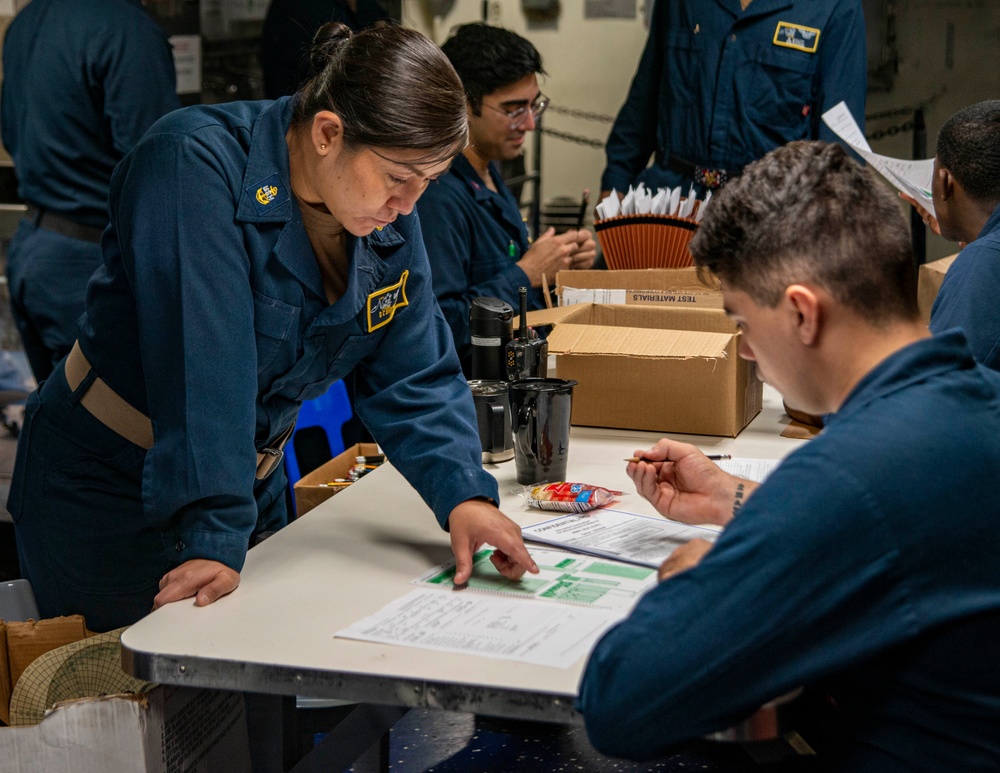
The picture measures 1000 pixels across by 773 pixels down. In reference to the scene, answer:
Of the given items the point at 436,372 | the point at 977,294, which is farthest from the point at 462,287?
the point at 977,294

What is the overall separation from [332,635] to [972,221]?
1853mm

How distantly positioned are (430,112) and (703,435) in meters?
1.05

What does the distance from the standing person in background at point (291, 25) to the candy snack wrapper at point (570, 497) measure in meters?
2.38

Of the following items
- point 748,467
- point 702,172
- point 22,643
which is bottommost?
point 22,643

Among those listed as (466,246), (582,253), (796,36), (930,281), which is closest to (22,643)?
(466,246)

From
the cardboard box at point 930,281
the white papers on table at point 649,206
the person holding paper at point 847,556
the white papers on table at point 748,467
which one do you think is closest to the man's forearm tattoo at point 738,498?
the white papers on table at point 748,467

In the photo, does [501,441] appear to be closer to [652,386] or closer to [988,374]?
[652,386]

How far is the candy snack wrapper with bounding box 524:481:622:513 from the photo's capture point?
180cm

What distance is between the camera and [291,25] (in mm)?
3838

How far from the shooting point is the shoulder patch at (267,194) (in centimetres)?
154

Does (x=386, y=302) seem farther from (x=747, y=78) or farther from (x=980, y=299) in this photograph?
(x=747, y=78)

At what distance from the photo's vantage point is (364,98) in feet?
4.95

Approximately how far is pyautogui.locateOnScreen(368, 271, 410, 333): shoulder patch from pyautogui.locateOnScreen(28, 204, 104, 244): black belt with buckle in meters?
1.91

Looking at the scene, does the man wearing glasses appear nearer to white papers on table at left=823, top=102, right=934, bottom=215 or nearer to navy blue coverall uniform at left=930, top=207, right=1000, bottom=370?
white papers on table at left=823, top=102, right=934, bottom=215
